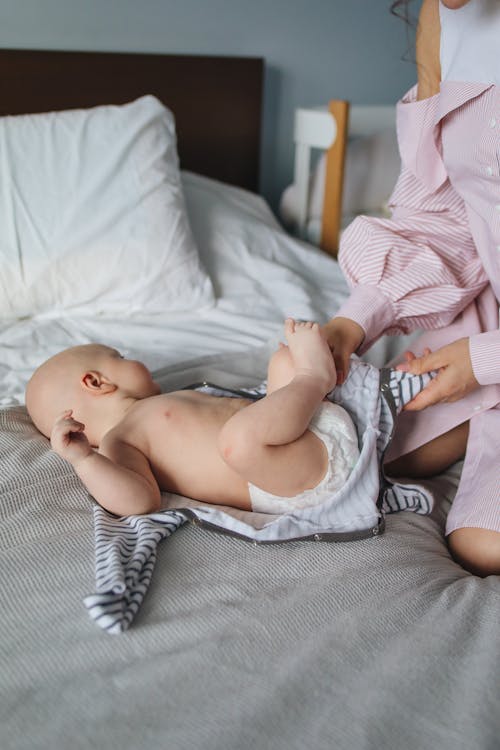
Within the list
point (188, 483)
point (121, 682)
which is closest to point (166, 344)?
point (188, 483)

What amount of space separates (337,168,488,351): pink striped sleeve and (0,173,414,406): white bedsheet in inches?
11.2

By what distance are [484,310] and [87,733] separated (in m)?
0.90

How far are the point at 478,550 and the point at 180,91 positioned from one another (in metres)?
1.63

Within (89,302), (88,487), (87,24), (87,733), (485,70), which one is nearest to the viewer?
(87,733)

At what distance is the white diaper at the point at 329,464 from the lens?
900mm

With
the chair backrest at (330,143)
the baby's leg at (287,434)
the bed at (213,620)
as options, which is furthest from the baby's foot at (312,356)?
the chair backrest at (330,143)

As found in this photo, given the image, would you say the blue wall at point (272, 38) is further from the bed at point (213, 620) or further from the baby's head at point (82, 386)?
the baby's head at point (82, 386)

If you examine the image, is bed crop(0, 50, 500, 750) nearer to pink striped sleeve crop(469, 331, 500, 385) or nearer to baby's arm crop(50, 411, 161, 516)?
baby's arm crop(50, 411, 161, 516)

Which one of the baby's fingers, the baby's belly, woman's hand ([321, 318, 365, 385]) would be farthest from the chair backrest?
the baby's fingers

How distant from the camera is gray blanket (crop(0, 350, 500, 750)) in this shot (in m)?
0.58

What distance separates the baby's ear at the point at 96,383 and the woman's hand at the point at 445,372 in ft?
1.44

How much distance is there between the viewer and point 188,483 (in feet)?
3.12

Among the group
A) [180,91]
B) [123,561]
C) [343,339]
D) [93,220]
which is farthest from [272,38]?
[123,561]

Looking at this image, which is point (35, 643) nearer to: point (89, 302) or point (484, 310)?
point (484, 310)
